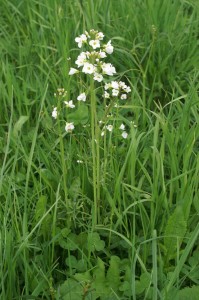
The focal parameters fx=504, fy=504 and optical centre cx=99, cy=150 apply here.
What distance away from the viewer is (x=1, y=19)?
3.01 meters

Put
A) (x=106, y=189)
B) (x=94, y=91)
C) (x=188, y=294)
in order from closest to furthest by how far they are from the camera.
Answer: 1. (x=188, y=294)
2. (x=94, y=91)
3. (x=106, y=189)

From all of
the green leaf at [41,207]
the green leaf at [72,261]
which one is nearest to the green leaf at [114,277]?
the green leaf at [72,261]

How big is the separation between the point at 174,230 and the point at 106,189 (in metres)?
0.28

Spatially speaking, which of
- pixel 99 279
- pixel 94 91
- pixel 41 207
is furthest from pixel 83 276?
pixel 94 91

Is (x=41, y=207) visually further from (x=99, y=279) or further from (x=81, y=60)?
(x=81, y=60)

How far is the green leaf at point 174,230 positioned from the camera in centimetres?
166

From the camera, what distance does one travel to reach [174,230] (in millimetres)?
1684

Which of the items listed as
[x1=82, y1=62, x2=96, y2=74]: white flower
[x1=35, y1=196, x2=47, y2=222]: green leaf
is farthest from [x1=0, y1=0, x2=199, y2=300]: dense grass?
[x1=82, y1=62, x2=96, y2=74]: white flower

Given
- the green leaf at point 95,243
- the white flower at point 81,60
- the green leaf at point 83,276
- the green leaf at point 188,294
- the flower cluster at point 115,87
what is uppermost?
the white flower at point 81,60

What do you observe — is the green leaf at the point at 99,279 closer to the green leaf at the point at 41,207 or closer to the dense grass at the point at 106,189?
the dense grass at the point at 106,189

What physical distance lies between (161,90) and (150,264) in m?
1.09

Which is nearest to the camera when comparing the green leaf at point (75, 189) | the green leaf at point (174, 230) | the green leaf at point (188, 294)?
the green leaf at point (188, 294)

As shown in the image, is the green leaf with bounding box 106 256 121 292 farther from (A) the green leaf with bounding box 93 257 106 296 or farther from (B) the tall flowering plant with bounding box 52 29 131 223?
(B) the tall flowering plant with bounding box 52 29 131 223

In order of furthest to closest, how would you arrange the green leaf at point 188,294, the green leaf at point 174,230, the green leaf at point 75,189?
the green leaf at point 75,189 → the green leaf at point 174,230 → the green leaf at point 188,294
